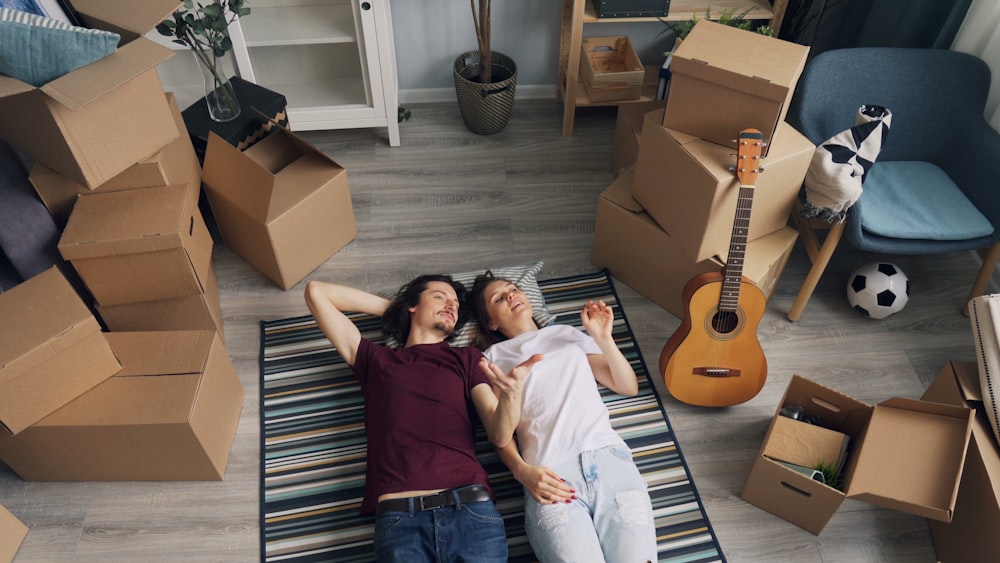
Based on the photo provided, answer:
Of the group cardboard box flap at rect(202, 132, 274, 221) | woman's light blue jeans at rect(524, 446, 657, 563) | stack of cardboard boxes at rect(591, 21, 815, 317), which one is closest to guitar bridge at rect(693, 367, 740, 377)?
stack of cardboard boxes at rect(591, 21, 815, 317)

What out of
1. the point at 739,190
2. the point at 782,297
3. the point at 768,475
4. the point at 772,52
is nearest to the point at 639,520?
the point at 768,475

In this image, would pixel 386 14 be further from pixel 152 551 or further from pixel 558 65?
pixel 152 551

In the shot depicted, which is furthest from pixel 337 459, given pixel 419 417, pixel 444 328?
pixel 444 328

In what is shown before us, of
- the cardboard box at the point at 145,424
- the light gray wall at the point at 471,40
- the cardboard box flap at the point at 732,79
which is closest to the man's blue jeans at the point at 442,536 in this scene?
the cardboard box at the point at 145,424

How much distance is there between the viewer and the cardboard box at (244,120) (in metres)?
2.39

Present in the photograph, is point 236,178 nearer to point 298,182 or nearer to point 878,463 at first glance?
point 298,182

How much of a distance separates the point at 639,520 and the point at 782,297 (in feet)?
3.73

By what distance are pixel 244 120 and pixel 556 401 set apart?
1.53 m

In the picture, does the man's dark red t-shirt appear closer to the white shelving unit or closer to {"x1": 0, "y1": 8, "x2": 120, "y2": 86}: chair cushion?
{"x1": 0, "y1": 8, "x2": 120, "y2": 86}: chair cushion

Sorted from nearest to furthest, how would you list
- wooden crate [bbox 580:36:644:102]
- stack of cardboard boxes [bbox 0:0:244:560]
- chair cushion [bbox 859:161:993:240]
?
1. stack of cardboard boxes [bbox 0:0:244:560]
2. chair cushion [bbox 859:161:993:240]
3. wooden crate [bbox 580:36:644:102]

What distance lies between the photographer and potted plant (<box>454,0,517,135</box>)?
2.84 metres

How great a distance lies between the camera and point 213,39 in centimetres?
236

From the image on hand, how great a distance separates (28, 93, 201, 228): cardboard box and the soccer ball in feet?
7.13

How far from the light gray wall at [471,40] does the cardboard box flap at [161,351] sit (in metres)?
1.70
